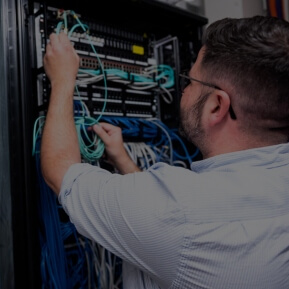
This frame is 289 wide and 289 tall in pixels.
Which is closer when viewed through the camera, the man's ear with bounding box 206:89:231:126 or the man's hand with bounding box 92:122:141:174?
the man's ear with bounding box 206:89:231:126

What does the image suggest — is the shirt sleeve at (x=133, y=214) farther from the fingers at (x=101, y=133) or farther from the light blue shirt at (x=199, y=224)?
the fingers at (x=101, y=133)

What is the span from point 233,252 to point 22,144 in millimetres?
648

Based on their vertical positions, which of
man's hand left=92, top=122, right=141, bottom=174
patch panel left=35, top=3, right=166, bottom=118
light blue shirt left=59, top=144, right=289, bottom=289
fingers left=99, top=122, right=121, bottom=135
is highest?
patch panel left=35, top=3, right=166, bottom=118

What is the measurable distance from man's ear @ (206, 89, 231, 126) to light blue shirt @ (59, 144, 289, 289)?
0.15 meters

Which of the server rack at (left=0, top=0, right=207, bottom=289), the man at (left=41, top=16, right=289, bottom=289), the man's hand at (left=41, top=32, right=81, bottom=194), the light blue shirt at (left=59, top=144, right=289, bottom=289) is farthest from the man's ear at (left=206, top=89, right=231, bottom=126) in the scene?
the server rack at (left=0, top=0, right=207, bottom=289)

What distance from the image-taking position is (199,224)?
0.71 meters

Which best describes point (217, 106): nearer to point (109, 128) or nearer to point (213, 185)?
point (213, 185)

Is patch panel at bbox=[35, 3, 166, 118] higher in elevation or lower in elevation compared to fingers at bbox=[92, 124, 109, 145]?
higher

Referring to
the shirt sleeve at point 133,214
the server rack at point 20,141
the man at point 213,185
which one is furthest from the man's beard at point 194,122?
the server rack at point 20,141

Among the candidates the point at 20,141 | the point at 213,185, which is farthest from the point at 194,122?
the point at 20,141

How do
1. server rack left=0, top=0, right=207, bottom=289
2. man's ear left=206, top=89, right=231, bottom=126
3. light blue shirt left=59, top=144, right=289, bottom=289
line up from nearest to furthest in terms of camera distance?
light blue shirt left=59, top=144, right=289, bottom=289, man's ear left=206, top=89, right=231, bottom=126, server rack left=0, top=0, right=207, bottom=289

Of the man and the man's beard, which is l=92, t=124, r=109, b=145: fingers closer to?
the man

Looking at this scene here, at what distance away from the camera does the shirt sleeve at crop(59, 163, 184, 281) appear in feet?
2.35

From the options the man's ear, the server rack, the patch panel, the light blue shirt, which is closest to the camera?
the light blue shirt
